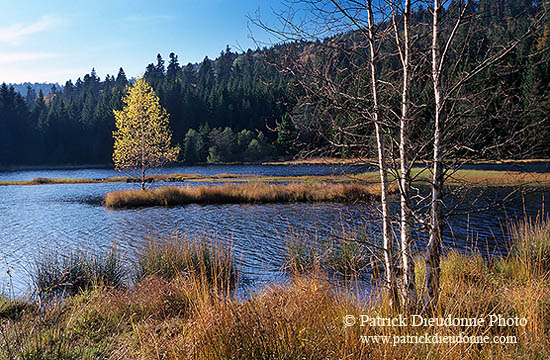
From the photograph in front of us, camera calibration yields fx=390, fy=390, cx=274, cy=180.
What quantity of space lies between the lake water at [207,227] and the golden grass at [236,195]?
1.53 m

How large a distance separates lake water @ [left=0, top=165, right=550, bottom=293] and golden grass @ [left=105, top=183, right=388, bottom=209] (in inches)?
60.1

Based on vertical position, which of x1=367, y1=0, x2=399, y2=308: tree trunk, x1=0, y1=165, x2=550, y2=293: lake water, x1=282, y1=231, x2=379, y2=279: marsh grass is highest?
x1=367, y1=0, x2=399, y2=308: tree trunk

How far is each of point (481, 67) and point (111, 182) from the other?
1748 inches

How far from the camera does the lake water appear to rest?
34.2 feet

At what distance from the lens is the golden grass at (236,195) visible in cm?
2495

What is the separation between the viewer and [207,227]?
16.3 meters

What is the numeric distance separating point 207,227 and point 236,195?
9.71m

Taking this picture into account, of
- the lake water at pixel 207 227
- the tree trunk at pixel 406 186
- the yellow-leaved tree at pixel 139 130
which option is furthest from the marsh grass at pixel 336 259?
the yellow-leaved tree at pixel 139 130

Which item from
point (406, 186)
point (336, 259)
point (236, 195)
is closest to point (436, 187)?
point (406, 186)

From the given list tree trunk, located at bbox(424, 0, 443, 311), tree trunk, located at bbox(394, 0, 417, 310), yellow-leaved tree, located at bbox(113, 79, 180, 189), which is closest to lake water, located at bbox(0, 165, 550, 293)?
tree trunk, located at bbox(394, 0, 417, 310)

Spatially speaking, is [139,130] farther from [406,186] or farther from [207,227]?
[406,186]

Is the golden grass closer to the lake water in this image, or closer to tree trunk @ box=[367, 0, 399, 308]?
the lake water

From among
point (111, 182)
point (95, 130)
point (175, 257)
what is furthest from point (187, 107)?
point (175, 257)

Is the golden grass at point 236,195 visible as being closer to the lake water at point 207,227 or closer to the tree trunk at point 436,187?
the lake water at point 207,227
